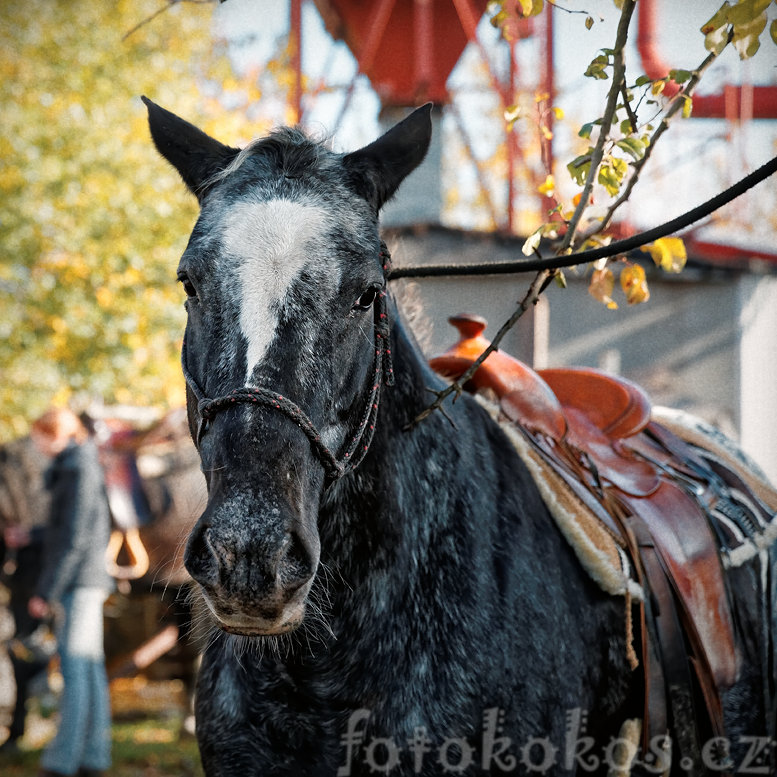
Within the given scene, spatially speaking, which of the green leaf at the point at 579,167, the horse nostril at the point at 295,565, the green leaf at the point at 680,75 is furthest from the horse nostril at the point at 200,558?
the green leaf at the point at 680,75

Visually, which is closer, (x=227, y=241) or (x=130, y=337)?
(x=227, y=241)

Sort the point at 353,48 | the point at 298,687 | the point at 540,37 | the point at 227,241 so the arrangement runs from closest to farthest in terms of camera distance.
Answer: the point at 227,241, the point at 298,687, the point at 540,37, the point at 353,48

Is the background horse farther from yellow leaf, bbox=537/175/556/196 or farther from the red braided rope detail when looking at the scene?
yellow leaf, bbox=537/175/556/196

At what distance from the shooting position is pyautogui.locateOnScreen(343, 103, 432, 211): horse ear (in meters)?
2.23

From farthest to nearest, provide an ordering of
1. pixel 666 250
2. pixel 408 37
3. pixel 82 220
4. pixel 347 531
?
pixel 82 220 < pixel 408 37 < pixel 666 250 < pixel 347 531

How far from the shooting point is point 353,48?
11539mm

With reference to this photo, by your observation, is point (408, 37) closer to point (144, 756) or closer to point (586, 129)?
point (144, 756)

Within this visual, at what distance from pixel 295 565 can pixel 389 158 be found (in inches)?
43.6

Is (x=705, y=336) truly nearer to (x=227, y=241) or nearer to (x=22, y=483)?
(x=22, y=483)

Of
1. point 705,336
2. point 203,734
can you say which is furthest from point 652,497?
point 705,336

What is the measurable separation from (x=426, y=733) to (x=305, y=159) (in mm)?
1404

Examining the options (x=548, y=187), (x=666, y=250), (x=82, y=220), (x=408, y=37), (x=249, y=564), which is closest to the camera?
(x=249, y=564)

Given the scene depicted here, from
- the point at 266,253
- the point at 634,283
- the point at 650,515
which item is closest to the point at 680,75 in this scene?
the point at 634,283

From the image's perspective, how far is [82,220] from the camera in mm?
11672
